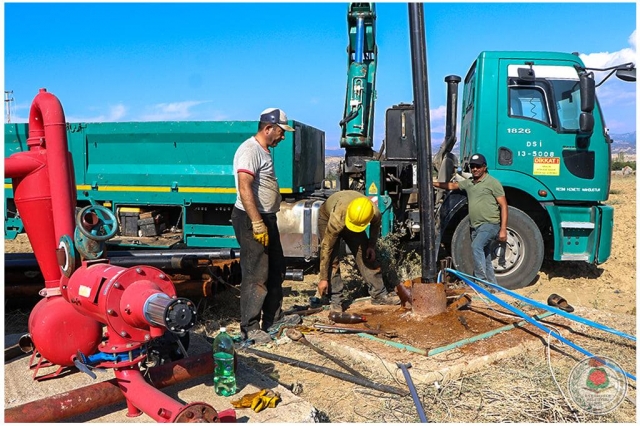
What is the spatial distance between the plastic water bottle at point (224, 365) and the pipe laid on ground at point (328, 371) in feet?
2.74

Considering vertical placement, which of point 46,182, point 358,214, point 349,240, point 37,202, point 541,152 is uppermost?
point 541,152

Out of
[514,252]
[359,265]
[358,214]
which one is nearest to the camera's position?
[358,214]

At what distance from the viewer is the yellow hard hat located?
16.8 ft

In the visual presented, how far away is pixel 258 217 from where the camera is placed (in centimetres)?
446

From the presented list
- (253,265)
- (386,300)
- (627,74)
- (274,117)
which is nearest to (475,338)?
(386,300)

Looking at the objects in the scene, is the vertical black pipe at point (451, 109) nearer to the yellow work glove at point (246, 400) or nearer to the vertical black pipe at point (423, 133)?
the vertical black pipe at point (423, 133)

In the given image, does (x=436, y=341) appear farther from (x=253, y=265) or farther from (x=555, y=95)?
(x=555, y=95)

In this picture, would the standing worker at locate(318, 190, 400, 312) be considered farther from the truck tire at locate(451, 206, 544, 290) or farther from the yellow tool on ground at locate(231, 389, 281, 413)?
the yellow tool on ground at locate(231, 389, 281, 413)

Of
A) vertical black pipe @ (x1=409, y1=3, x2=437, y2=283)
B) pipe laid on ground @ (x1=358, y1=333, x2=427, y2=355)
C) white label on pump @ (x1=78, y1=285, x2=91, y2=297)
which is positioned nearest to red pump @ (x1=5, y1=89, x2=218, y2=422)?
white label on pump @ (x1=78, y1=285, x2=91, y2=297)

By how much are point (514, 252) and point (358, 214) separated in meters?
2.84

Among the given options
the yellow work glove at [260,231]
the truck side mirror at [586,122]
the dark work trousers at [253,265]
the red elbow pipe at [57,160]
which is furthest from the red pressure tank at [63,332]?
the truck side mirror at [586,122]

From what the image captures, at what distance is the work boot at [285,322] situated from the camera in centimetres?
507

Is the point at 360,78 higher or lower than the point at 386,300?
higher

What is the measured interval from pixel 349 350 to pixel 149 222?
4391 millimetres
